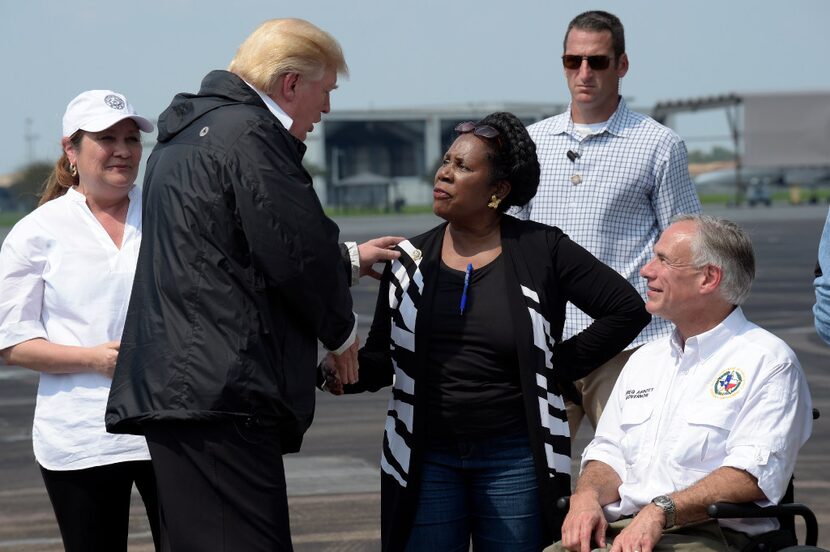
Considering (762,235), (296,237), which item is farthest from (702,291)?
(762,235)

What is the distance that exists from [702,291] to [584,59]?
1.51 meters

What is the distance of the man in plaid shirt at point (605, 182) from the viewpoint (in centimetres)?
476

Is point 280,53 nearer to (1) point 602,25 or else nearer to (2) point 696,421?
(2) point 696,421

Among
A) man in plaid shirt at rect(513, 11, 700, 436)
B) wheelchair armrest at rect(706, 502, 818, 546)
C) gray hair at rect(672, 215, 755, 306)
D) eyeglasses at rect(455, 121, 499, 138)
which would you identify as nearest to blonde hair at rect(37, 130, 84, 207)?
eyeglasses at rect(455, 121, 499, 138)

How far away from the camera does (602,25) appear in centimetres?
504

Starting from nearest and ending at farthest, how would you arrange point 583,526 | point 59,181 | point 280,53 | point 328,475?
point 280,53 → point 583,526 → point 59,181 → point 328,475

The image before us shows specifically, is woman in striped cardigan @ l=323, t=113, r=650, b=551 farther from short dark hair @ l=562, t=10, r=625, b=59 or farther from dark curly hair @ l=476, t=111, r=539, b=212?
short dark hair @ l=562, t=10, r=625, b=59

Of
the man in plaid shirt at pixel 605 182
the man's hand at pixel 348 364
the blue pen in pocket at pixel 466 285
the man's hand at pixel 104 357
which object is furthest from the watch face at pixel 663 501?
the man's hand at pixel 104 357

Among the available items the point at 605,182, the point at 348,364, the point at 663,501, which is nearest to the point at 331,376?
the point at 348,364

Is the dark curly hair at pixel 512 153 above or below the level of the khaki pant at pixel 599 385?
above

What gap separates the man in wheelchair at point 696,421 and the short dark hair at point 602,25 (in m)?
1.37

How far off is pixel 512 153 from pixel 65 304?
156 cm

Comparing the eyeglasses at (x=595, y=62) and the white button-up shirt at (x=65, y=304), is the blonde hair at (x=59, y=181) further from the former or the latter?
the eyeglasses at (x=595, y=62)

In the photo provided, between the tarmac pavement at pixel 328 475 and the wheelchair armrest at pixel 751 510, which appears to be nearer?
the wheelchair armrest at pixel 751 510
